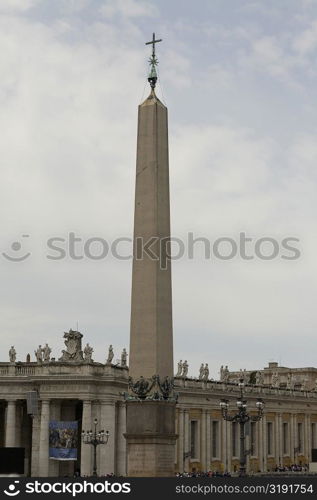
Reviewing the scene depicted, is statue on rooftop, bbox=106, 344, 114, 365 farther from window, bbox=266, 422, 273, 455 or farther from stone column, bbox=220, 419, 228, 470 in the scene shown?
window, bbox=266, 422, 273, 455

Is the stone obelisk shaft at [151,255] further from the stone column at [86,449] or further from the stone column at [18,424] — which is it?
the stone column at [18,424]

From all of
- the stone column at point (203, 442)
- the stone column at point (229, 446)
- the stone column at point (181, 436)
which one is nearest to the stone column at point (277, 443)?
the stone column at point (229, 446)

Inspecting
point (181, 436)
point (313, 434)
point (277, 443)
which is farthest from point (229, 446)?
point (313, 434)

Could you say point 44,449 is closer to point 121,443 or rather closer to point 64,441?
point 64,441

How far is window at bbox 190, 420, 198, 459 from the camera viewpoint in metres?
78.3

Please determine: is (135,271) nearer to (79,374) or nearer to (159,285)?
(159,285)

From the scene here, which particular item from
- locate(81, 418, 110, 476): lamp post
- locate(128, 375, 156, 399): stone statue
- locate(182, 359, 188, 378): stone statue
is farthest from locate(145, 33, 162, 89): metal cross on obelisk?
locate(182, 359, 188, 378): stone statue

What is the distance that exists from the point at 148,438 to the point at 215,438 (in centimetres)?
4854

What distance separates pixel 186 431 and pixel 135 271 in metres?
44.4

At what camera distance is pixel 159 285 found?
112ft

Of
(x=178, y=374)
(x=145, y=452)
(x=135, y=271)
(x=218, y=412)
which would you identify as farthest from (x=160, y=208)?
(x=218, y=412)

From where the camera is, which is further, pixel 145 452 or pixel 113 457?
pixel 113 457

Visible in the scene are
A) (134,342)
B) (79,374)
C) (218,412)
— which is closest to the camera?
(134,342)

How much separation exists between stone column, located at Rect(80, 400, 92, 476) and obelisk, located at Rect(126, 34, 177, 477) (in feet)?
106
